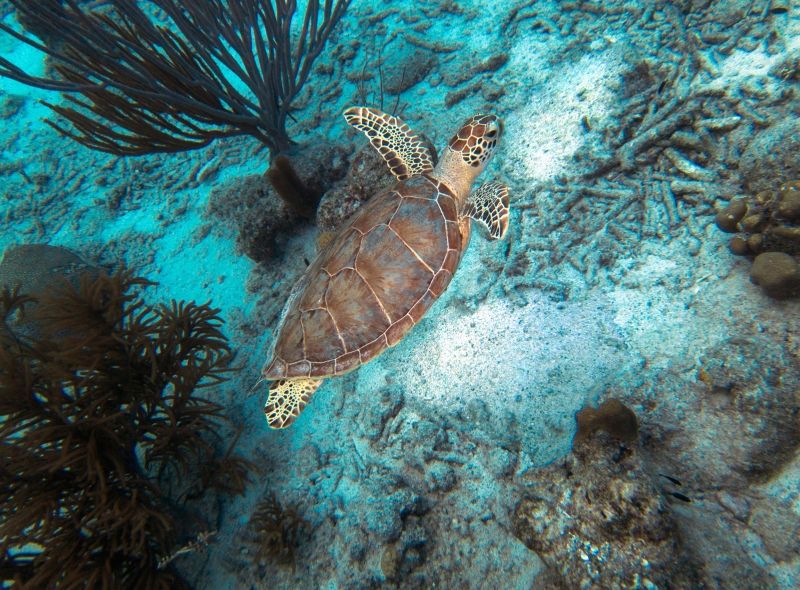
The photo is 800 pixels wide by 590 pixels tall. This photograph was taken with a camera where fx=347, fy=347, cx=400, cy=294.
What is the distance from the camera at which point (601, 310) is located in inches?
104

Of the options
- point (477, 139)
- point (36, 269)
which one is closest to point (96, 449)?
point (36, 269)

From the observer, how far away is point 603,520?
1.73 metres

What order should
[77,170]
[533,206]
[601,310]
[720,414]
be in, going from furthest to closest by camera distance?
[77,170]
[533,206]
[601,310]
[720,414]

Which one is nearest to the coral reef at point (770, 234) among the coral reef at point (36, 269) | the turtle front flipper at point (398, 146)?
the turtle front flipper at point (398, 146)

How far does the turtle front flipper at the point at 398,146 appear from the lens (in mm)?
3240

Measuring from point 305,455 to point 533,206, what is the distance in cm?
298

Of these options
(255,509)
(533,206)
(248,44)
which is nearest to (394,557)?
(255,509)

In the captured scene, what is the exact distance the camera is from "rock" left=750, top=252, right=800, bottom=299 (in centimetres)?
204

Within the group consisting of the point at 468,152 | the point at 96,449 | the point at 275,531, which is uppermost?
the point at 96,449

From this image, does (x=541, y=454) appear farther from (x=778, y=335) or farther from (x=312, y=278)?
(x=312, y=278)

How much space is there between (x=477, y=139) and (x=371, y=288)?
1592 mm

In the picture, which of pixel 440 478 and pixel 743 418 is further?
pixel 440 478

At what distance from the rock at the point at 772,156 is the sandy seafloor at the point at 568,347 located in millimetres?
19

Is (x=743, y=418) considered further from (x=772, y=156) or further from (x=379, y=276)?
(x=379, y=276)
